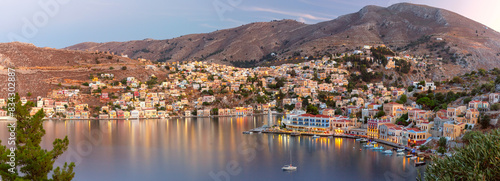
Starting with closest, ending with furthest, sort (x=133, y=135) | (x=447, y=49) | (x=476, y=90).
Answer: (x=476, y=90)
(x=133, y=135)
(x=447, y=49)

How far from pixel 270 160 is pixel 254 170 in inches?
72.4

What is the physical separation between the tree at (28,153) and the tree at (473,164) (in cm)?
625

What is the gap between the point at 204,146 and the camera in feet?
65.2

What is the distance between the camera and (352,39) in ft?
218

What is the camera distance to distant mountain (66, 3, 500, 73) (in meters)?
57.4

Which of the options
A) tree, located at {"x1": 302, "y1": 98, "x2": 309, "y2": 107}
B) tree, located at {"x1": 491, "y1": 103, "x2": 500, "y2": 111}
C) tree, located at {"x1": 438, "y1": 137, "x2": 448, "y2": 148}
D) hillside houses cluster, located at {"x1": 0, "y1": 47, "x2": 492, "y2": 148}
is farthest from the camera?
tree, located at {"x1": 302, "y1": 98, "x2": 309, "y2": 107}

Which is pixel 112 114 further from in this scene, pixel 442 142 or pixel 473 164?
pixel 473 164

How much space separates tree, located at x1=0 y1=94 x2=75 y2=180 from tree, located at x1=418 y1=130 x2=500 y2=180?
246 inches

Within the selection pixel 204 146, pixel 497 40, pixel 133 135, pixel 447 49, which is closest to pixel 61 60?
pixel 133 135

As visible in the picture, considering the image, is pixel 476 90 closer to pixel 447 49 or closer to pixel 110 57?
pixel 447 49

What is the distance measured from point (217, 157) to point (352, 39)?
179 feet

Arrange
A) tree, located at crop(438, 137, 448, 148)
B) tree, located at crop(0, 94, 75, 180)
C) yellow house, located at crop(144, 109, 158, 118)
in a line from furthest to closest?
yellow house, located at crop(144, 109, 158, 118)
tree, located at crop(438, 137, 448, 148)
tree, located at crop(0, 94, 75, 180)

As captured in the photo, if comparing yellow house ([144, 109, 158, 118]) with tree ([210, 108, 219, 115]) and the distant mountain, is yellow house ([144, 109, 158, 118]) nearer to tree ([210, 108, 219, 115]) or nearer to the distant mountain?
tree ([210, 108, 219, 115])

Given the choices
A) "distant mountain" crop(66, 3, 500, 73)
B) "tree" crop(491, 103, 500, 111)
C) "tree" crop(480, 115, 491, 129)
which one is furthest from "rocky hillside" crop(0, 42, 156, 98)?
"tree" crop(480, 115, 491, 129)
